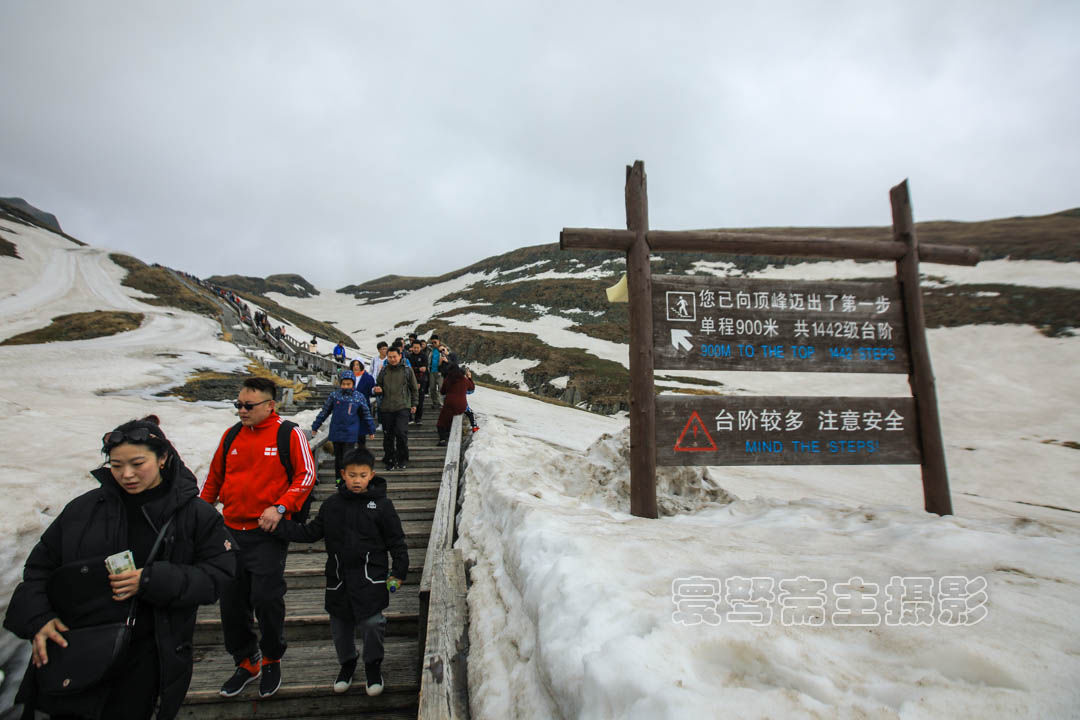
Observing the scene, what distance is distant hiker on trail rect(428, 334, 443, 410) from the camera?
42.5 ft

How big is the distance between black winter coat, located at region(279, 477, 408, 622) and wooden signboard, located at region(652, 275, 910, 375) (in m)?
3.06

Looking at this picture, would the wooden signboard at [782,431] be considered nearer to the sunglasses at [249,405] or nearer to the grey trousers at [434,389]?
the sunglasses at [249,405]

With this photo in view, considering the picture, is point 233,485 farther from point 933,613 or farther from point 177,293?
point 177,293

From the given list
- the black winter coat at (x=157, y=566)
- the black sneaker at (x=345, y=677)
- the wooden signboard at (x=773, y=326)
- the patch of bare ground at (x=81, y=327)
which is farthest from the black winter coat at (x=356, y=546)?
the patch of bare ground at (x=81, y=327)

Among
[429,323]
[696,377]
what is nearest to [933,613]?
[696,377]

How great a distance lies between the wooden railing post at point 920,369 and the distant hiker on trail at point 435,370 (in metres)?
9.74

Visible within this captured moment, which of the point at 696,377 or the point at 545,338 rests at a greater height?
the point at 545,338

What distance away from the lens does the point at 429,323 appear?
6469 centimetres

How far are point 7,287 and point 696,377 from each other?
162 feet

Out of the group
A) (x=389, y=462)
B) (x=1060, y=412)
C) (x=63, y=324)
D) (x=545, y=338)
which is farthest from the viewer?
(x=545, y=338)

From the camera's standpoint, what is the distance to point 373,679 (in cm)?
347

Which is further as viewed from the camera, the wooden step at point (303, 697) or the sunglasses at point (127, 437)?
the wooden step at point (303, 697)

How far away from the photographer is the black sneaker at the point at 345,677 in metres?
3.48

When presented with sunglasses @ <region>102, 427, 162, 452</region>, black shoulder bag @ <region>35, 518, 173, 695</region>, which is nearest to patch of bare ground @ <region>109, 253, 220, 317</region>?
sunglasses @ <region>102, 427, 162, 452</region>
